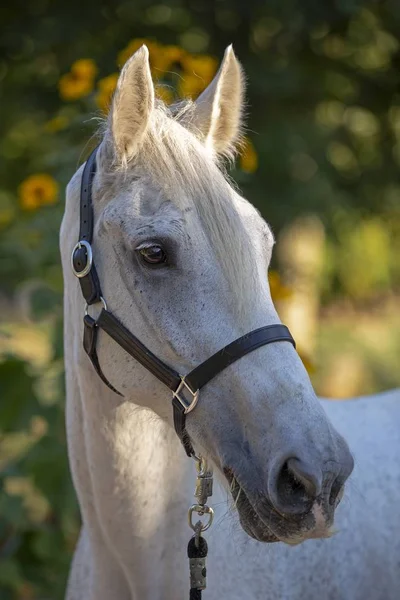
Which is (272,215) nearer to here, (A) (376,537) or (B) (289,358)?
(A) (376,537)

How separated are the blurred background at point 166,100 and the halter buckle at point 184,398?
3.54 ft

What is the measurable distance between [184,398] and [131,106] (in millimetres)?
784

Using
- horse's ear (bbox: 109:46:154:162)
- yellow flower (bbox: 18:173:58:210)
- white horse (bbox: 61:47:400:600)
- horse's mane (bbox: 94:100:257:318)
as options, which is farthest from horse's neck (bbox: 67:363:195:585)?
yellow flower (bbox: 18:173:58:210)

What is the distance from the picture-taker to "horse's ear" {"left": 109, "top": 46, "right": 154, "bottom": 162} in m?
1.92

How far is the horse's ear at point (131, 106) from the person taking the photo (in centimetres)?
192

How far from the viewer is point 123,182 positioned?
2000 mm

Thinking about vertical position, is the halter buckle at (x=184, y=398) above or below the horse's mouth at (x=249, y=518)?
above

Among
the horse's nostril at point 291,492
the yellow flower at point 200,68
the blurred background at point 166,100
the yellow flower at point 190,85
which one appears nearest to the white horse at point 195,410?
the horse's nostril at point 291,492

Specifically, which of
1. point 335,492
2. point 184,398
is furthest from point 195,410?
point 335,492

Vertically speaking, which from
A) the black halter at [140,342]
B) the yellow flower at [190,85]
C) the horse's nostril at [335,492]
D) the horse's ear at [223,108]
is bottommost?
the horse's nostril at [335,492]

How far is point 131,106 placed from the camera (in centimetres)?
198

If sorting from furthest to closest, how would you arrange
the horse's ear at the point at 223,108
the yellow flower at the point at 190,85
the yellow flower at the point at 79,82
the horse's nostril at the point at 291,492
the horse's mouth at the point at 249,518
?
the yellow flower at the point at 79,82, the yellow flower at the point at 190,85, the horse's ear at the point at 223,108, the horse's mouth at the point at 249,518, the horse's nostril at the point at 291,492

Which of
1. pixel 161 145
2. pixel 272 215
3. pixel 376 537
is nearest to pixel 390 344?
pixel 272 215

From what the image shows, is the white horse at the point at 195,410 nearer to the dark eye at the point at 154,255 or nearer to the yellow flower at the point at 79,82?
the dark eye at the point at 154,255
